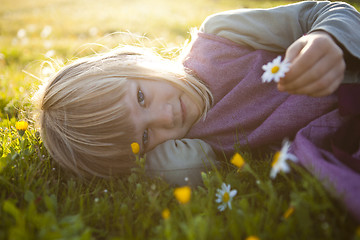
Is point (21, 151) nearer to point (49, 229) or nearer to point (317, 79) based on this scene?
point (49, 229)

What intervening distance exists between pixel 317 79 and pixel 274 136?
1.99 feet

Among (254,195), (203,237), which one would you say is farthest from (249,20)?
(203,237)

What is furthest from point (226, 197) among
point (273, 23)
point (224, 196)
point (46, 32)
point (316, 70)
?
point (46, 32)

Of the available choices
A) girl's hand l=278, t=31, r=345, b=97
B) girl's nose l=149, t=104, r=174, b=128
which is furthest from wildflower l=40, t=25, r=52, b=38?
girl's hand l=278, t=31, r=345, b=97

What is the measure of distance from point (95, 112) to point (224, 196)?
3.18ft

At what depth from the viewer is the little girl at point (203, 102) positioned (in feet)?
5.82

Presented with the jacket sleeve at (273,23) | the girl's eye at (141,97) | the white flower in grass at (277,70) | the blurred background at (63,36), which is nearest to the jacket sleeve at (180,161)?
the girl's eye at (141,97)

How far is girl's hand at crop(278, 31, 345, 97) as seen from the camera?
137 centimetres

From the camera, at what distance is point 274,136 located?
1913mm

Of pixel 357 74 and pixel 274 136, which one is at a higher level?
pixel 357 74

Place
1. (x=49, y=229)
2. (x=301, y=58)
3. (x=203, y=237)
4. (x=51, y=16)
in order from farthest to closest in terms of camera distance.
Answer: (x=51, y=16) → (x=301, y=58) → (x=49, y=229) → (x=203, y=237)

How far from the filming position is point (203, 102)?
2275 millimetres

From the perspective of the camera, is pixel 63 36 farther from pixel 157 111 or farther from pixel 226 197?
pixel 226 197

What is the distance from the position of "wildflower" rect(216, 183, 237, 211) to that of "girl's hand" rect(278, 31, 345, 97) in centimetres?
54
